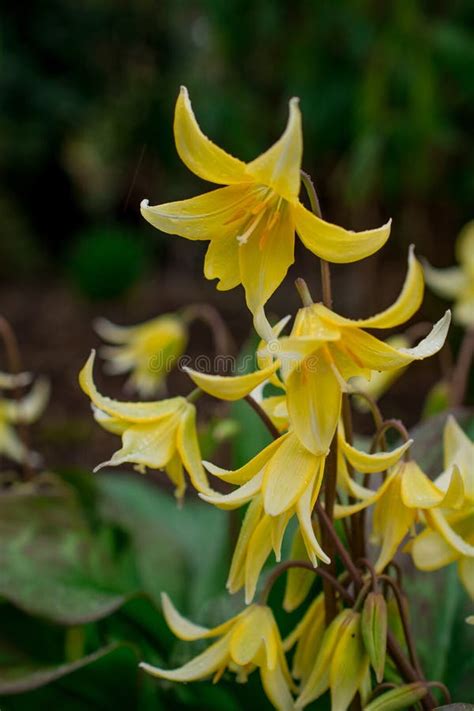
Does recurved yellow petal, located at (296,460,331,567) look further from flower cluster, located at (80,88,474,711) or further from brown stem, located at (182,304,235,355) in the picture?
brown stem, located at (182,304,235,355)

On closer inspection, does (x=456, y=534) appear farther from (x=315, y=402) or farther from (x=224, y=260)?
(x=224, y=260)

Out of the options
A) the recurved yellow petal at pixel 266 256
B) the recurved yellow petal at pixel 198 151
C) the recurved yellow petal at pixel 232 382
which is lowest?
the recurved yellow petal at pixel 232 382

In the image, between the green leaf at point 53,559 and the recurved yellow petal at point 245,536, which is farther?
the green leaf at point 53,559

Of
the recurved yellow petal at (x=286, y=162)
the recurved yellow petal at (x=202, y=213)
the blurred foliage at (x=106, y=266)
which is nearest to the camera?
the recurved yellow petal at (x=286, y=162)

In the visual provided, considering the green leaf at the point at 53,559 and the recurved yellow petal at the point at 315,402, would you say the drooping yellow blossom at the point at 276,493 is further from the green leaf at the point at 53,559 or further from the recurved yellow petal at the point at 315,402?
the green leaf at the point at 53,559

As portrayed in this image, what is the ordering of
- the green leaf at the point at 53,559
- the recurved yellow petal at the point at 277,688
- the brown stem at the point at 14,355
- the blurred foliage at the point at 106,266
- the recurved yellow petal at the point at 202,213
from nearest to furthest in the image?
the recurved yellow petal at the point at 202,213
the recurved yellow petal at the point at 277,688
the green leaf at the point at 53,559
the brown stem at the point at 14,355
the blurred foliage at the point at 106,266

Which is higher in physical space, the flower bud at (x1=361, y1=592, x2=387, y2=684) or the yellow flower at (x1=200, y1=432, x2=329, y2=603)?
the yellow flower at (x1=200, y1=432, x2=329, y2=603)

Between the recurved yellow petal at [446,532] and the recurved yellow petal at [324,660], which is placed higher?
the recurved yellow petal at [446,532]

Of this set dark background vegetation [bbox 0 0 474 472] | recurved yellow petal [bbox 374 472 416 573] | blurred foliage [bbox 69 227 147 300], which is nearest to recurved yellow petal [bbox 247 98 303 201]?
recurved yellow petal [bbox 374 472 416 573]

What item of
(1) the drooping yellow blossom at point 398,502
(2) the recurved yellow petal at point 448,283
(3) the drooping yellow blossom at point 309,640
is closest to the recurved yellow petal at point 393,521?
(1) the drooping yellow blossom at point 398,502
